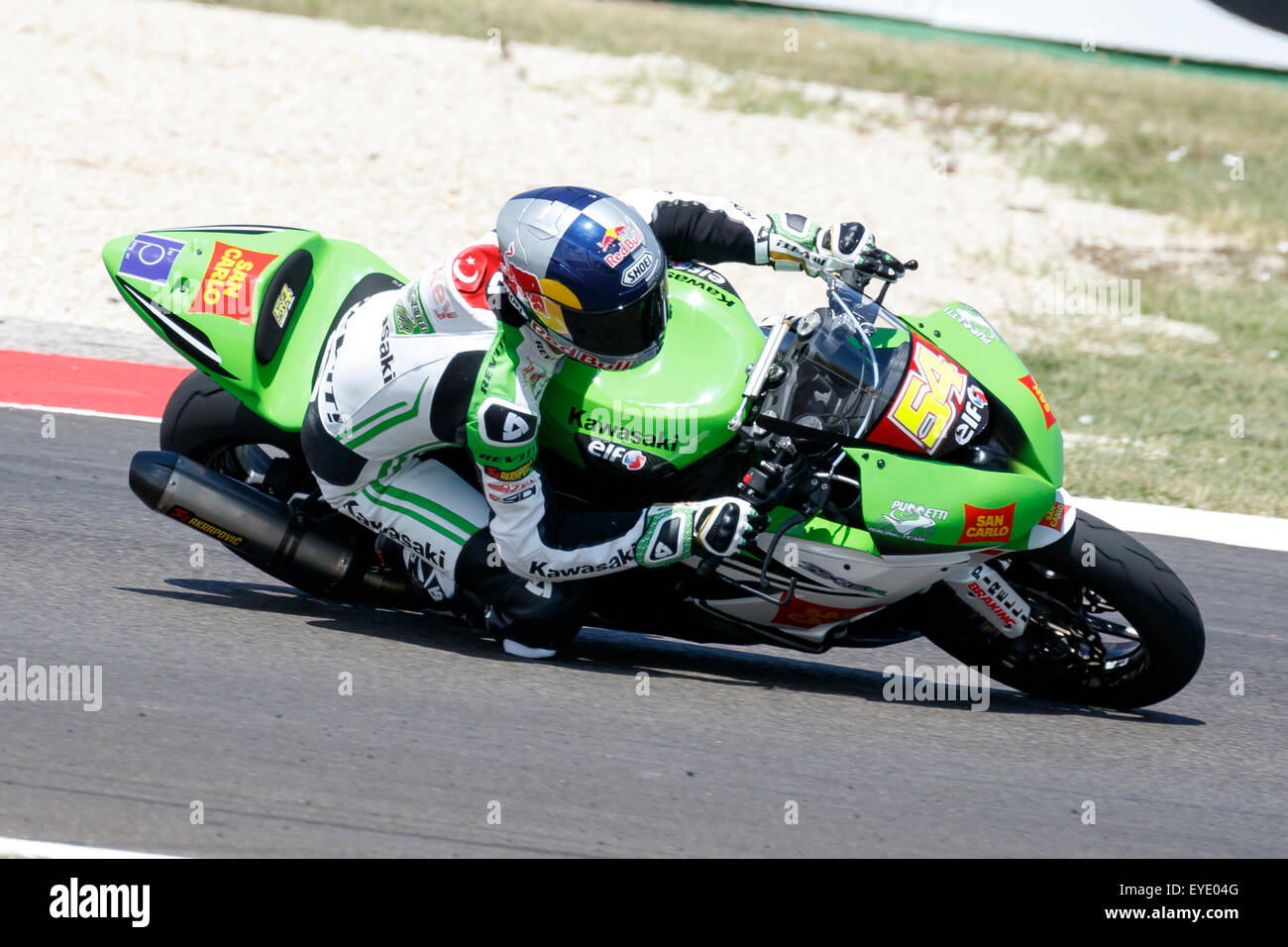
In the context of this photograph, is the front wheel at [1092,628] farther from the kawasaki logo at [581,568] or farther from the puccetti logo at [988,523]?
the kawasaki logo at [581,568]

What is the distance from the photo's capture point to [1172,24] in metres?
15.4

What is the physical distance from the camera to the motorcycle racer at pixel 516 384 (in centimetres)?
416

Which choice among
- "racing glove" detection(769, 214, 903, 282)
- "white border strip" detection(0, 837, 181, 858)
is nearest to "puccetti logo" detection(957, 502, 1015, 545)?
"racing glove" detection(769, 214, 903, 282)

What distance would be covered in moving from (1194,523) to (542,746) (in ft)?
12.1

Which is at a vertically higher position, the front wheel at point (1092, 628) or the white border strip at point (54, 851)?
the front wheel at point (1092, 628)

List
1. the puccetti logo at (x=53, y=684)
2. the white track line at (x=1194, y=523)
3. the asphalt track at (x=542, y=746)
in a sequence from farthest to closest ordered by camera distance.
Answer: the white track line at (x=1194, y=523)
the puccetti logo at (x=53, y=684)
the asphalt track at (x=542, y=746)

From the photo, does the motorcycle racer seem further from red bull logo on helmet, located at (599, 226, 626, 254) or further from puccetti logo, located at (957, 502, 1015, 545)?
puccetti logo, located at (957, 502, 1015, 545)

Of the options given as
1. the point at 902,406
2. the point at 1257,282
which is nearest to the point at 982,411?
the point at 902,406

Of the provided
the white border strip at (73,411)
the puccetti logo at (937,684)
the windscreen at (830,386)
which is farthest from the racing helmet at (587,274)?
the white border strip at (73,411)

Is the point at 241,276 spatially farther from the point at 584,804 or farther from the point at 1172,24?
the point at 1172,24

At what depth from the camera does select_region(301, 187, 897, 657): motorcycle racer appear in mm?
4156

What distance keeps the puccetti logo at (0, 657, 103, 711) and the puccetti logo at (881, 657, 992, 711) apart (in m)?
2.39

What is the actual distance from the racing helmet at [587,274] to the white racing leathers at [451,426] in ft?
0.63
